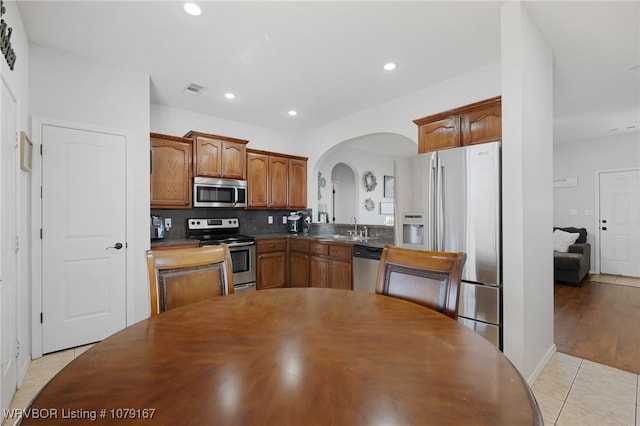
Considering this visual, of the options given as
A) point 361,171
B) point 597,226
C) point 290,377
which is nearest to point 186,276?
point 290,377

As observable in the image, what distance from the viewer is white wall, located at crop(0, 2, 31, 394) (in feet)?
6.60

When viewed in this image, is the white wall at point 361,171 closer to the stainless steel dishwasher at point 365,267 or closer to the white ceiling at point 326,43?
the white ceiling at point 326,43

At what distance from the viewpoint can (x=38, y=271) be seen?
8.11 feet

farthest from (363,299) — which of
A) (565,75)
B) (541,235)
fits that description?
(565,75)

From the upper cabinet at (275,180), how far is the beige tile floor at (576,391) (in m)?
2.77

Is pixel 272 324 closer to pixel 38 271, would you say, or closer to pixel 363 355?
pixel 363 355

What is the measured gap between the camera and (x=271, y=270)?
4.12 m

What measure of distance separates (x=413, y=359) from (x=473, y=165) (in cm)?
189

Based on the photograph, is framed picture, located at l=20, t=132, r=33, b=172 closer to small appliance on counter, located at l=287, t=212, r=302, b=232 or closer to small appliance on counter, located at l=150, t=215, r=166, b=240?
small appliance on counter, located at l=150, t=215, r=166, b=240

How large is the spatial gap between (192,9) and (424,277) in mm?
2297

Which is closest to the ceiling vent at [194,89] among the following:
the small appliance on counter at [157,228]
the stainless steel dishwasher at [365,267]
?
the small appliance on counter at [157,228]

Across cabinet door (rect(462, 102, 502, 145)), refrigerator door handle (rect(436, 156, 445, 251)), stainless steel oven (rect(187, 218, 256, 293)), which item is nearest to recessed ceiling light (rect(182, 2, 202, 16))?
refrigerator door handle (rect(436, 156, 445, 251))

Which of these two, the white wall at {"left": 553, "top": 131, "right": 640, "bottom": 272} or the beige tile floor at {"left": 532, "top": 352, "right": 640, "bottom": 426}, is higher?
the white wall at {"left": 553, "top": 131, "right": 640, "bottom": 272}

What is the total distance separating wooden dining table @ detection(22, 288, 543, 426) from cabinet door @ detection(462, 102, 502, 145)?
1930 mm
